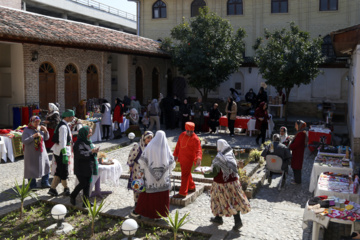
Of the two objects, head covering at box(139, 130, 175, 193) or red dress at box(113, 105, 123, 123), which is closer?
head covering at box(139, 130, 175, 193)

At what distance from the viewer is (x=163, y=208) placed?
275 inches

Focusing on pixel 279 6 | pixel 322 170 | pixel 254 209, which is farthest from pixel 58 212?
pixel 279 6

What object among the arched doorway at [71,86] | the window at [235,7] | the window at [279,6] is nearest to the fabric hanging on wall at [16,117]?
the arched doorway at [71,86]

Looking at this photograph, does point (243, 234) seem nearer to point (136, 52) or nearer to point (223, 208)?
point (223, 208)

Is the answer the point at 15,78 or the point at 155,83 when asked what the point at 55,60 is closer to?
the point at 15,78

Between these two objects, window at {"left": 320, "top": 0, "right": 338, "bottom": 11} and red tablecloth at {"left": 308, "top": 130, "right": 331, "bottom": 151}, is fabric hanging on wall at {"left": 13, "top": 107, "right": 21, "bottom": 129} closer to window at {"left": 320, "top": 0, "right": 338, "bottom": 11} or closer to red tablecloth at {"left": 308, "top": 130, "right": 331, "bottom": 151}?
red tablecloth at {"left": 308, "top": 130, "right": 331, "bottom": 151}

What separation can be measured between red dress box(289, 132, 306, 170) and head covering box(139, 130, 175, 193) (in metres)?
3.97

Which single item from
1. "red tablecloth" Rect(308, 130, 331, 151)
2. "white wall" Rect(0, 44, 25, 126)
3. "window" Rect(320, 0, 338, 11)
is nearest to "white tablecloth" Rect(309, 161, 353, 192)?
"red tablecloth" Rect(308, 130, 331, 151)

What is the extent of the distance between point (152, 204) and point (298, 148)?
4.25 m

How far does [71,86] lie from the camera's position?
17.8 metres

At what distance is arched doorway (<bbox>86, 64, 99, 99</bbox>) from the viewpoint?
1883 centimetres

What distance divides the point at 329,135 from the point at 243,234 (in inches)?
305

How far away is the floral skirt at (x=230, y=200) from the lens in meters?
6.71

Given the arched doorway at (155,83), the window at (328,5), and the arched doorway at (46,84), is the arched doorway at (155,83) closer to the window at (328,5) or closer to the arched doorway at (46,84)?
the arched doorway at (46,84)
